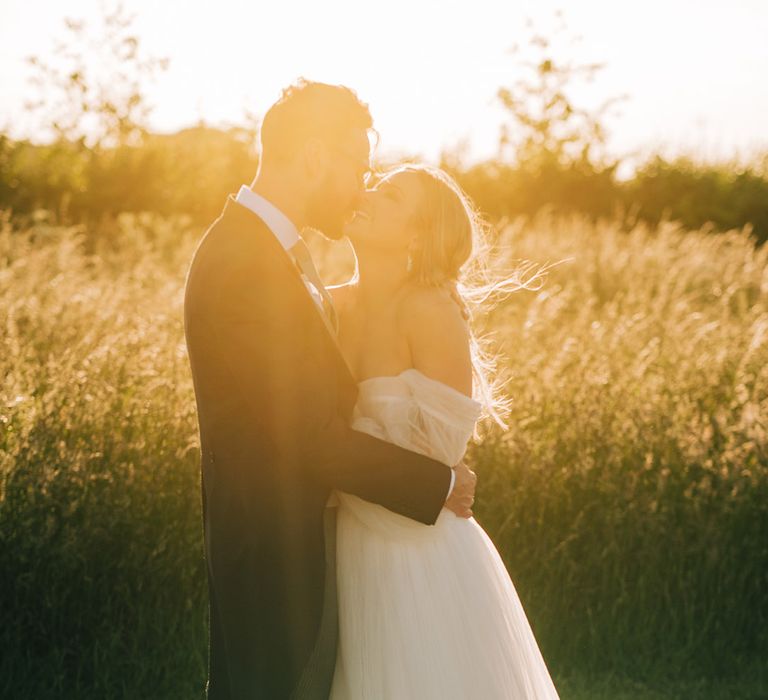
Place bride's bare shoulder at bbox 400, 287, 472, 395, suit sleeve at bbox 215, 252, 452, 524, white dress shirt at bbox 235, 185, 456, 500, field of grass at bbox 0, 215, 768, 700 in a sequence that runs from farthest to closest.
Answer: field of grass at bbox 0, 215, 768, 700 → bride's bare shoulder at bbox 400, 287, 472, 395 → white dress shirt at bbox 235, 185, 456, 500 → suit sleeve at bbox 215, 252, 452, 524

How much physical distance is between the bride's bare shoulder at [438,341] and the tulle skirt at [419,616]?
16.7 inches

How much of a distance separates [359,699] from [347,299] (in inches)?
50.0

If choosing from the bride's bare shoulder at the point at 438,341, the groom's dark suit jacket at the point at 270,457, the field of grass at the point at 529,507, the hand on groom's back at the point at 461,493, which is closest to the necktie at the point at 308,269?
the groom's dark suit jacket at the point at 270,457

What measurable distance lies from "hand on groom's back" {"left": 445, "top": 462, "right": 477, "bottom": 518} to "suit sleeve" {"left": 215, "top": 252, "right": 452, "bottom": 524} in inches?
11.5

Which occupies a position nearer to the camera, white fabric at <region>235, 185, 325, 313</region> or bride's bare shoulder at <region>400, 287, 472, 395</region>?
white fabric at <region>235, 185, 325, 313</region>

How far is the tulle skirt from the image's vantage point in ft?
10.6

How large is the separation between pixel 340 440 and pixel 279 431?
162 mm

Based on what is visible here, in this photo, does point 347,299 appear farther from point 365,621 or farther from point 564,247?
point 564,247

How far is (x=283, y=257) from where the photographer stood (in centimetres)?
303

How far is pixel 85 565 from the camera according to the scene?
478 cm

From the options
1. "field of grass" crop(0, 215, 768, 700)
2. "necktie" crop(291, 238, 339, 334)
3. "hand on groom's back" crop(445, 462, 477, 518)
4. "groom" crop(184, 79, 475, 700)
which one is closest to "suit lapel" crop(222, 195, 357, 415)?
"groom" crop(184, 79, 475, 700)

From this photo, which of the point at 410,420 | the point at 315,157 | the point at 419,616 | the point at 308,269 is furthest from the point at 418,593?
the point at 315,157

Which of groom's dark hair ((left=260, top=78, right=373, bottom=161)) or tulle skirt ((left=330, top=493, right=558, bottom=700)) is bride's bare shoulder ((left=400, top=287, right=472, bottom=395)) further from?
groom's dark hair ((left=260, top=78, right=373, bottom=161))

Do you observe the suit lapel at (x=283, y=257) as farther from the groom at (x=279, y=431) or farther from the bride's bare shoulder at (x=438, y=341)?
the bride's bare shoulder at (x=438, y=341)
